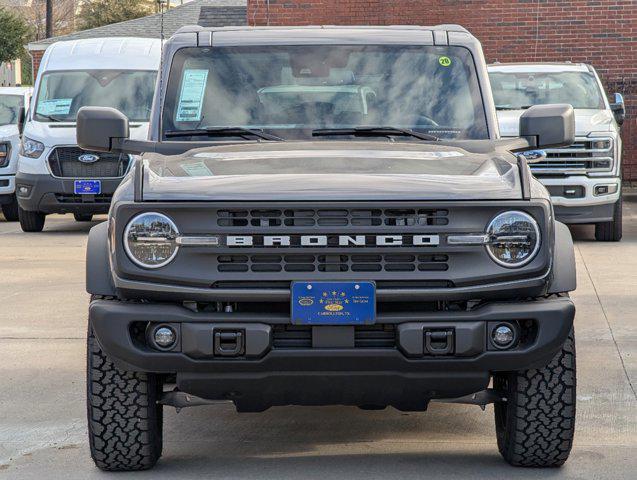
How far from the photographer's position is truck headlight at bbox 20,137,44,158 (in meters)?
16.2

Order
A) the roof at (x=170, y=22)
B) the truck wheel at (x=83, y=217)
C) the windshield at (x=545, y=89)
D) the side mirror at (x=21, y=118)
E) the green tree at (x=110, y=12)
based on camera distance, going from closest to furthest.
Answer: the windshield at (x=545, y=89) → the side mirror at (x=21, y=118) → the truck wheel at (x=83, y=217) → the roof at (x=170, y=22) → the green tree at (x=110, y=12)

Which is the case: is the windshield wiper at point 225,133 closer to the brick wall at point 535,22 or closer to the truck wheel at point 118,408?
the truck wheel at point 118,408

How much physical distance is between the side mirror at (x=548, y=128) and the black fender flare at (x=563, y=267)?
78 centimetres

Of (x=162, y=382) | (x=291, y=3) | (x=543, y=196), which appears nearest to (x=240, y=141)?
(x=162, y=382)

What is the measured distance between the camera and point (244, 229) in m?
4.80

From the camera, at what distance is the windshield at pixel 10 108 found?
19142 mm

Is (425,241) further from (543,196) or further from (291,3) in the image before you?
(291,3)

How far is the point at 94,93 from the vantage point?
16.9 meters

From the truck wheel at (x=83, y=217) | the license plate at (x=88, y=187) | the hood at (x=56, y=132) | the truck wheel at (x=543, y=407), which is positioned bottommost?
the truck wheel at (x=83, y=217)

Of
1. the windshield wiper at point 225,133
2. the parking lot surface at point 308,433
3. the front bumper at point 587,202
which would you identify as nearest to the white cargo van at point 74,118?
the front bumper at point 587,202

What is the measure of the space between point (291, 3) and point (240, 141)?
54.6 ft

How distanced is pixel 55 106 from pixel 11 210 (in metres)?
2.37

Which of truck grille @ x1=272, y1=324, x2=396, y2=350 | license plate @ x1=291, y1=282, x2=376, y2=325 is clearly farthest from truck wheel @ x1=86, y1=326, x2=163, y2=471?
license plate @ x1=291, y1=282, x2=376, y2=325

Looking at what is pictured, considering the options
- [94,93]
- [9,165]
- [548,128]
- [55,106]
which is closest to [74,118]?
[55,106]
